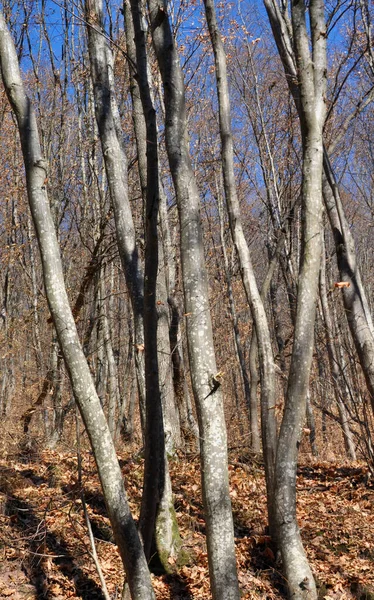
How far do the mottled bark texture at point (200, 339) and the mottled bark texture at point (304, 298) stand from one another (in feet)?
2.83

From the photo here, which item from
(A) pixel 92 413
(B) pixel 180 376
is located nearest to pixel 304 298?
(A) pixel 92 413

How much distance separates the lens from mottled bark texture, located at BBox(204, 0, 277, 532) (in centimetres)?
604

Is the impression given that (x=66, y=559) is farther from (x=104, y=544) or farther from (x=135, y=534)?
(x=135, y=534)

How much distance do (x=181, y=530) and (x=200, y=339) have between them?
2.90 metres

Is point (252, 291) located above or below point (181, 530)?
above

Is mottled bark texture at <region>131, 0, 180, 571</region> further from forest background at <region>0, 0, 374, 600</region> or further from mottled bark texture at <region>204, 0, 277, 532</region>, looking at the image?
mottled bark texture at <region>204, 0, 277, 532</region>

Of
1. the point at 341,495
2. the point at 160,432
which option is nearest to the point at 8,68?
the point at 160,432

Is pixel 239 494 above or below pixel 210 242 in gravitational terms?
below

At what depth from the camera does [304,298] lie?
16.4 feet

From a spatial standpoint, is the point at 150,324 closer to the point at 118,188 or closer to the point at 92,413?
the point at 92,413

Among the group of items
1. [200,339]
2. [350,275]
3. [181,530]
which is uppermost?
[350,275]

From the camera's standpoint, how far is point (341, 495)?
7336 mm

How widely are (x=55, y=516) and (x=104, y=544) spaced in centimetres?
64

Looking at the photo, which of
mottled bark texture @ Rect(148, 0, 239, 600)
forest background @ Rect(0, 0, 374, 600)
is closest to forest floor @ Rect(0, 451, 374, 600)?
forest background @ Rect(0, 0, 374, 600)
